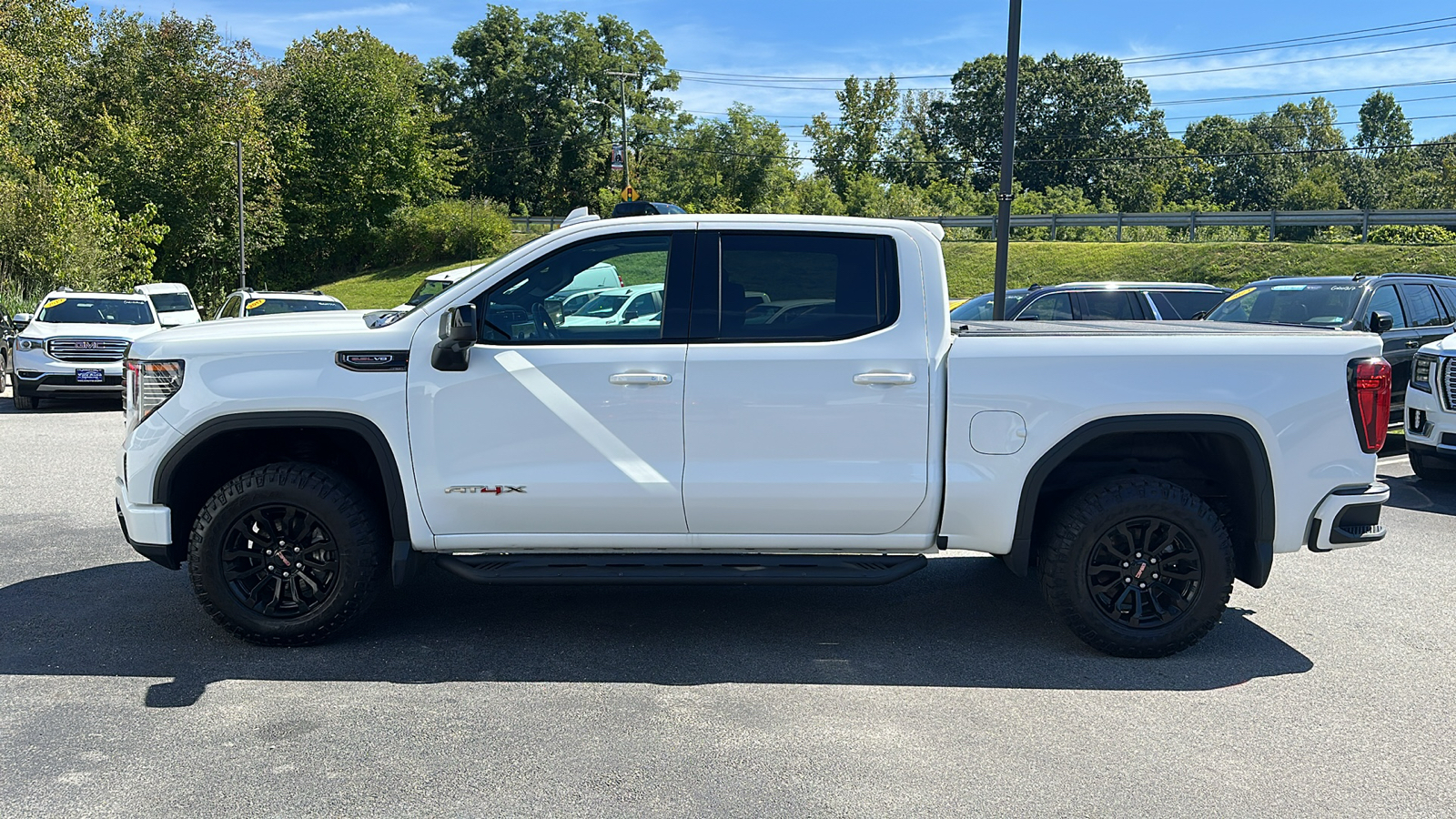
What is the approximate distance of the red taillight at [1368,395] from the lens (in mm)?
5098

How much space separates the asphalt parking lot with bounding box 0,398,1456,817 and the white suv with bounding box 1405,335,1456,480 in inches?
124

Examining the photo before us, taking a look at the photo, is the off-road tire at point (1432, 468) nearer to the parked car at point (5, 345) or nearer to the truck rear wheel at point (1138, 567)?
the truck rear wheel at point (1138, 567)

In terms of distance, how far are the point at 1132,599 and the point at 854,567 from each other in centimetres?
127

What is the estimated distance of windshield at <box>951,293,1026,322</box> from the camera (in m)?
16.1

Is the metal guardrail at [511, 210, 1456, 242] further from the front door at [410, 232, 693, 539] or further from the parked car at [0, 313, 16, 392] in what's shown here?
the front door at [410, 232, 693, 539]

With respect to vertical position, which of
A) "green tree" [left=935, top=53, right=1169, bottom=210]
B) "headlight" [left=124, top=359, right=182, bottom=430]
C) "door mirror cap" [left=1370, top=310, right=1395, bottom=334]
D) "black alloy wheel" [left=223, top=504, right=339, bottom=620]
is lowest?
"black alloy wheel" [left=223, top=504, right=339, bottom=620]

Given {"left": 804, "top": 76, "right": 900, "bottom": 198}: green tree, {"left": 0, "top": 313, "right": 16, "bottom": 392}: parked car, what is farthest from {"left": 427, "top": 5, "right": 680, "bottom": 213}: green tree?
{"left": 0, "top": 313, "right": 16, "bottom": 392}: parked car

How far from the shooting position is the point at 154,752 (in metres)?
4.12

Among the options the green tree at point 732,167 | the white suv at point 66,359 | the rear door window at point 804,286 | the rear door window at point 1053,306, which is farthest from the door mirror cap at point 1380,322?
the green tree at point 732,167

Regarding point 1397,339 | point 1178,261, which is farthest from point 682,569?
point 1178,261

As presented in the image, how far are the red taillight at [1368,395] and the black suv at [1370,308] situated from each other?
23.9 ft

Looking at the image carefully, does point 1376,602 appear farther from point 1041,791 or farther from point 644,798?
point 644,798

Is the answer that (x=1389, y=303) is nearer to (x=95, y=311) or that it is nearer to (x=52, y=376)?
(x=52, y=376)

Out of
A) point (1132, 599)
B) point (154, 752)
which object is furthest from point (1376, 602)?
point (154, 752)
